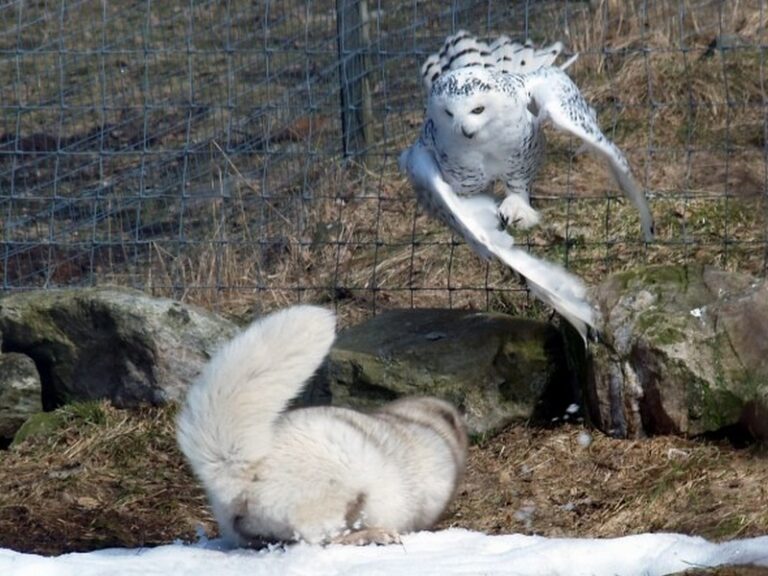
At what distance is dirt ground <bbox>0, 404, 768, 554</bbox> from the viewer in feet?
15.3

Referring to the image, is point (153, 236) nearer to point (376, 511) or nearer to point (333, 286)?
point (333, 286)

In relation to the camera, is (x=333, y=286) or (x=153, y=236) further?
(x=153, y=236)

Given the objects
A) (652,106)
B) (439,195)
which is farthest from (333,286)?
(652,106)

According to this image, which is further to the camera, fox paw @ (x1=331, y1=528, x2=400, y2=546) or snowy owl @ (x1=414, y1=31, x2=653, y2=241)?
snowy owl @ (x1=414, y1=31, x2=653, y2=241)

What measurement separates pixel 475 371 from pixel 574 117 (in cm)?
113

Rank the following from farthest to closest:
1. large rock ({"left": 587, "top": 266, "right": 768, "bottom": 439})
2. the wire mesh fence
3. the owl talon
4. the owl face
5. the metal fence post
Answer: the metal fence post, the wire mesh fence, the owl talon, the owl face, large rock ({"left": 587, "top": 266, "right": 768, "bottom": 439})

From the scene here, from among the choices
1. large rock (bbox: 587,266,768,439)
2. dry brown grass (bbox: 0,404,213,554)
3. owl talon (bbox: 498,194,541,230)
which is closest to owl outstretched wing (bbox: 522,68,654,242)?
owl talon (bbox: 498,194,541,230)

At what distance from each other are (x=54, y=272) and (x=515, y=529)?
12.4 feet

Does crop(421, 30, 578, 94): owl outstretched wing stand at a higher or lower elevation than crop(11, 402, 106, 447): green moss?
higher

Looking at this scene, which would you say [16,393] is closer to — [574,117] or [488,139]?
[488,139]

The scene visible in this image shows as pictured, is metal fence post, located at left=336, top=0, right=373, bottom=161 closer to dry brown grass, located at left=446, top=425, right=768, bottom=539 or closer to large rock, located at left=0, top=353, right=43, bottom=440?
large rock, located at left=0, top=353, right=43, bottom=440

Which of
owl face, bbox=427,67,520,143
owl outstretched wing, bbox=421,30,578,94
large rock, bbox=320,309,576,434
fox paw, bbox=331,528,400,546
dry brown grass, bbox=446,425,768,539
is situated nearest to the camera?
fox paw, bbox=331,528,400,546

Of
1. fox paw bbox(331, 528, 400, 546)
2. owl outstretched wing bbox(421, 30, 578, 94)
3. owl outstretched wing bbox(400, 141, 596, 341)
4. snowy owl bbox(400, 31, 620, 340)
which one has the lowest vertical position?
fox paw bbox(331, 528, 400, 546)

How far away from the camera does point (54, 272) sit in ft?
25.1
